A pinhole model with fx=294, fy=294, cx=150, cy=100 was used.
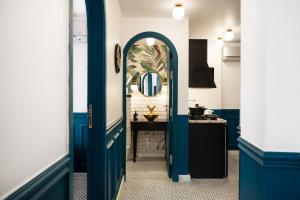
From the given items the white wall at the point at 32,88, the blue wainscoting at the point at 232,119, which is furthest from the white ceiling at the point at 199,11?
the white wall at the point at 32,88

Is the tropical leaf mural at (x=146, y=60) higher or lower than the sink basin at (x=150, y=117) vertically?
higher

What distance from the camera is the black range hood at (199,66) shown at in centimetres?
574

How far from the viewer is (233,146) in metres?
7.41

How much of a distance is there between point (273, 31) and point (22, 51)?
5.09 ft

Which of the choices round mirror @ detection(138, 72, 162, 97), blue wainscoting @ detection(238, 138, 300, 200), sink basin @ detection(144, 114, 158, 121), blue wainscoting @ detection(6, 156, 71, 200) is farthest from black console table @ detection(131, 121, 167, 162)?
blue wainscoting @ detection(6, 156, 71, 200)

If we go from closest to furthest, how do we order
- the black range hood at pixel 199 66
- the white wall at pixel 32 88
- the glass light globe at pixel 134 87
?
the white wall at pixel 32 88, the black range hood at pixel 199 66, the glass light globe at pixel 134 87

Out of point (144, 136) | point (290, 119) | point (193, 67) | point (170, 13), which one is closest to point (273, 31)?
point (290, 119)

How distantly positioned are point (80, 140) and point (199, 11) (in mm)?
2787

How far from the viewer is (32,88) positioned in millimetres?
1135

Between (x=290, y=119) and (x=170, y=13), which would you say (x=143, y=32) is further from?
(x=290, y=119)

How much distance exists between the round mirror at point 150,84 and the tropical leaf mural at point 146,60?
9cm

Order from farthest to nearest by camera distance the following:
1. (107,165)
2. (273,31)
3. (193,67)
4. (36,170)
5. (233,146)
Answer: (233,146)
(193,67)
(107,165)
(273,31)
(36,170)

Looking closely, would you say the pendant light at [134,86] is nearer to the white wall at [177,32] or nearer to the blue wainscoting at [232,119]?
the white wall at [177,32]

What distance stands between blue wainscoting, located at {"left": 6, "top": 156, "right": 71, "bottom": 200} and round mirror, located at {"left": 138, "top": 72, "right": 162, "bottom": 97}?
5.18m
